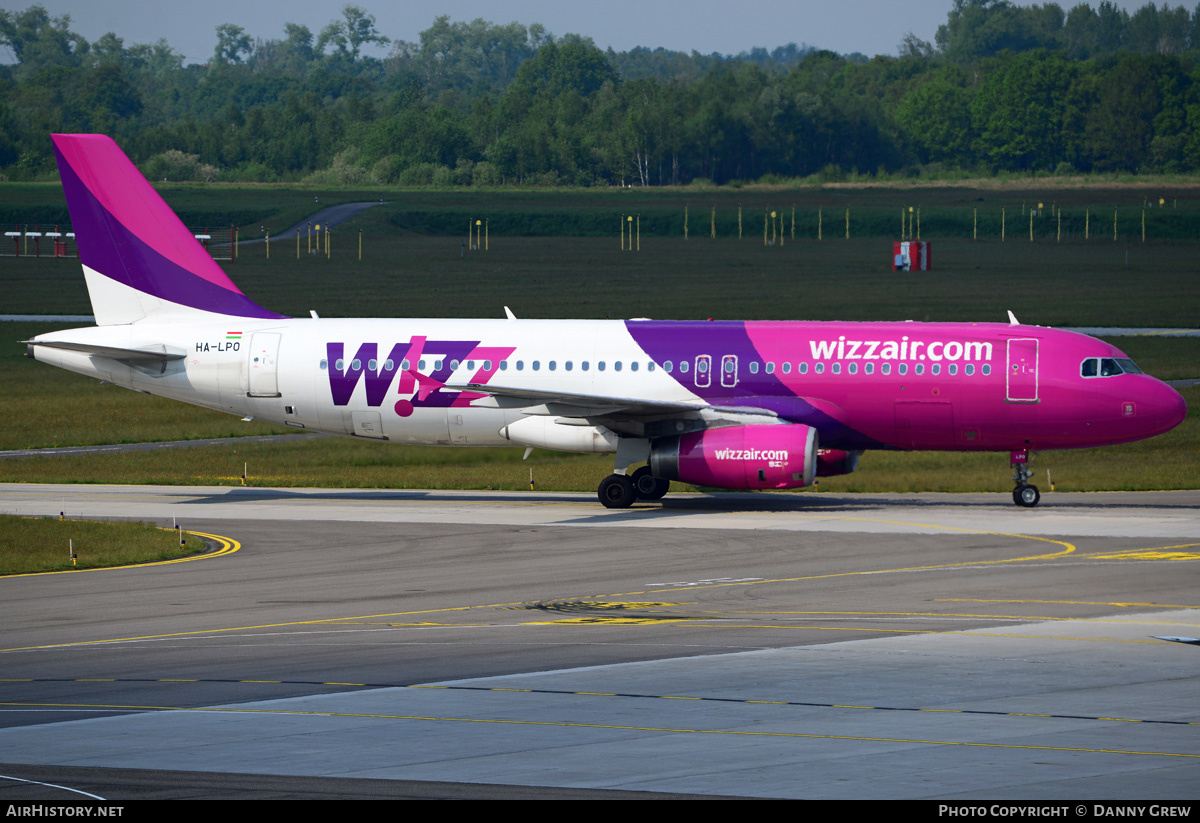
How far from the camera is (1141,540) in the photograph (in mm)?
34906

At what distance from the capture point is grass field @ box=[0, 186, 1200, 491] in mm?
49906

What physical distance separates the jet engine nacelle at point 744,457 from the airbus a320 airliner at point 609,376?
51 mm

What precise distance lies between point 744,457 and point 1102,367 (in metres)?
10.2

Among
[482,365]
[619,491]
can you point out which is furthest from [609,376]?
[482,365]

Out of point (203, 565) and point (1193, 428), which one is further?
point (1193, 428)

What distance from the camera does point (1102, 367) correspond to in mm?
39844

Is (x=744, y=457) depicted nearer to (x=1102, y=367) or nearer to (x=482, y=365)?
(x=482, y=365)

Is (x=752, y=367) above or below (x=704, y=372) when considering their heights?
above

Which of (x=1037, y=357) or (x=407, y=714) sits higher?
(x=1037, y=357)

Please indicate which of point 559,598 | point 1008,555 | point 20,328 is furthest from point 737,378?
point 20,328

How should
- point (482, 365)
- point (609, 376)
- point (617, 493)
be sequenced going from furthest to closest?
point (482, 365)
point (609, 376)
point (617, 493)

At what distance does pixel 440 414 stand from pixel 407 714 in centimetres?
2322

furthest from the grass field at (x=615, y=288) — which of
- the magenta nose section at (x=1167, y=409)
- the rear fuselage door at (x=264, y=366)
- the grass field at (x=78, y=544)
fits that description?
the grass field at (x=78, y=544)
